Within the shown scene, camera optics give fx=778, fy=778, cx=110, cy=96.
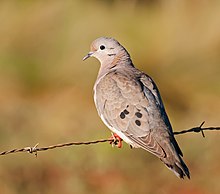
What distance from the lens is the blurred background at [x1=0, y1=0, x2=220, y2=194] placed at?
973 cm

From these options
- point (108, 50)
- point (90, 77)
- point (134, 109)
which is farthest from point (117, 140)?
point (90, 77)

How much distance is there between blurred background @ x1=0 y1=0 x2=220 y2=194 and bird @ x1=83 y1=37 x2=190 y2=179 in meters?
3.04

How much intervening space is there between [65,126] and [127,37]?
304cm

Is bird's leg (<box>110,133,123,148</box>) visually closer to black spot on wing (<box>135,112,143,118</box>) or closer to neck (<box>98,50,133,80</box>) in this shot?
black spot on wing (<box>135,112,143,118</box>)

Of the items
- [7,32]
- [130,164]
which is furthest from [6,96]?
[130,164]

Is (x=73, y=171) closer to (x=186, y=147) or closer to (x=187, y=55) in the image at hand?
(x=186, y=147)

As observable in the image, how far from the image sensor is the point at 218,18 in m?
13.9

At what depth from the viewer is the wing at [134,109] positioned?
233 inches

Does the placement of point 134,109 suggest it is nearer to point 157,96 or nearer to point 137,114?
point 137,114

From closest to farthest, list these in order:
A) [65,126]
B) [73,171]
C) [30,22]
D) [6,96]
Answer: [73,171], [65,126], [6,96], [30,22]

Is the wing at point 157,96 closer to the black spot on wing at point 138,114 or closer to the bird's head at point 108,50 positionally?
the black spot on wing at point 138,114

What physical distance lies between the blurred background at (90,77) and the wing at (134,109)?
3.07 meters

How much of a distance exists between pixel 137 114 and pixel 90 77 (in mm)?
7477

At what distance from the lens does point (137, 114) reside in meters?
6.05
